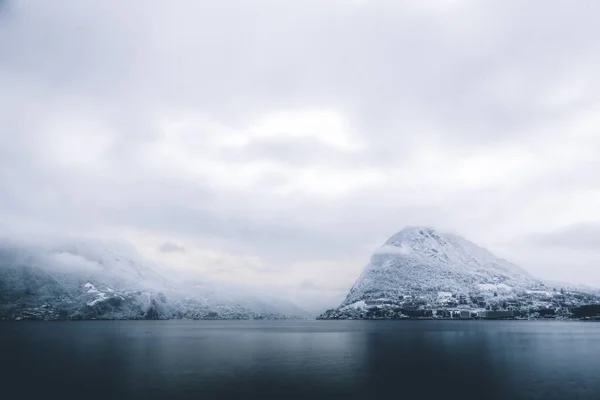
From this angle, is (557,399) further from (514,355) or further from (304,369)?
(514,355)

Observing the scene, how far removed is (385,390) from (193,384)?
3336cm

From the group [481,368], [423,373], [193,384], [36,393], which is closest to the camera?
[36,393]

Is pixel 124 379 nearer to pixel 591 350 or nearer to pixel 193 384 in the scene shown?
pixel 193 384

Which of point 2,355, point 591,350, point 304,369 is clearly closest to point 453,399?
point 304,369

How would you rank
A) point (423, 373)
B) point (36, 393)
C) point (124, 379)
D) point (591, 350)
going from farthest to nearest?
point (591, 350)
point (423, 373)
point (124, 379)
point (36, 393)

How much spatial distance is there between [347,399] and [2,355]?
4577 inches

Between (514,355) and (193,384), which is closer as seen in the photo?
(193,384)

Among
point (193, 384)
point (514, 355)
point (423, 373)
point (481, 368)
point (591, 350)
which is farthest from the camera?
point (591, 350)

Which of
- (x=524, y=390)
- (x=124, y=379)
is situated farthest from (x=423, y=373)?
(x=124, y=379)

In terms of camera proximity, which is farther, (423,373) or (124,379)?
(423,373)

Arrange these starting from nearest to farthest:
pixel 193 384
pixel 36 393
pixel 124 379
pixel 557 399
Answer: pixel 557 399 → pixel 36 393 → pixel 193 384 → pixel 124 379

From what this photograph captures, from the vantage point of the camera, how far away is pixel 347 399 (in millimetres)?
63312

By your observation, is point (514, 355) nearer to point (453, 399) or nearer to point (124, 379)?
point (453, 399)

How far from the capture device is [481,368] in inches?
3829
